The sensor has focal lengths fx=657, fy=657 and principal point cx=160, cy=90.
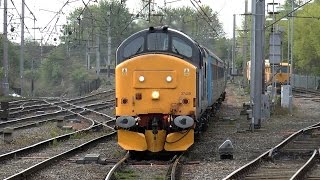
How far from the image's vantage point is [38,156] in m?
15.5

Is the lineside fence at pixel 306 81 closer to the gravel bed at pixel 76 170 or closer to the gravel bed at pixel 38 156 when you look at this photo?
the gravel bed at pixel 38 156

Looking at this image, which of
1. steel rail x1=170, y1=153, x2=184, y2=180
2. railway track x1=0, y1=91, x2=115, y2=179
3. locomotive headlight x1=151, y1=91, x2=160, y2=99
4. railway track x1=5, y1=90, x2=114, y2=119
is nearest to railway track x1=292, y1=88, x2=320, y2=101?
railway track x1=5, y1=90, x2=114, y2=119

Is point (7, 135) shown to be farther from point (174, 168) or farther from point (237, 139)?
point (174, 168)

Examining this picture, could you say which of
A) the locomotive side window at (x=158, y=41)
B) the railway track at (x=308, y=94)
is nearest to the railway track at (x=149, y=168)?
the locomotive side window at (x=158, y=41)

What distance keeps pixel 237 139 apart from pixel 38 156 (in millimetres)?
6512

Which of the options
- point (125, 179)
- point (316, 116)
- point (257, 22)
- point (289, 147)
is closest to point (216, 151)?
point (289, 147)

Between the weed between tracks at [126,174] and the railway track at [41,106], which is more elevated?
the railway track at [41,106]

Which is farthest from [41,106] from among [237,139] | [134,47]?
[134,47]

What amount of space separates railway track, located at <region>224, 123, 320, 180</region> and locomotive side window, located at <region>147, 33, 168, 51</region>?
338 centimetres

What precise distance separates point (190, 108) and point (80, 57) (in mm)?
86295

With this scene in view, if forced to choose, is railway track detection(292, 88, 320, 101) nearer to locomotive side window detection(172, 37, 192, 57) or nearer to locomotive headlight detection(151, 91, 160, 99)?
locomotive side window detection(172, 37, 192, 57)

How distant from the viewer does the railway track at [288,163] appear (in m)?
11.9

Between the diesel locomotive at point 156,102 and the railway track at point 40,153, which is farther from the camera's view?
the diesel locomotive at point 156,102

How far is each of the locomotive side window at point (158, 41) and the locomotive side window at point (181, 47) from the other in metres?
0.19
